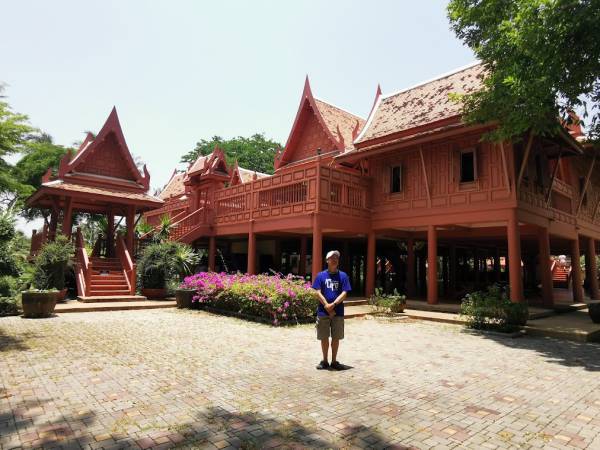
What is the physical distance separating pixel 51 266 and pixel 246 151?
3359cm

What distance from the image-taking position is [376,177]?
15297 millimetres

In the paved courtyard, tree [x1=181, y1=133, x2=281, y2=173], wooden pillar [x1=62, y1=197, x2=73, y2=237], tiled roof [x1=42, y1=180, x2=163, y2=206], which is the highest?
tree [x1=181, y1=133, x2=281, y2=173]

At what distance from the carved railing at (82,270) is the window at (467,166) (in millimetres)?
13184

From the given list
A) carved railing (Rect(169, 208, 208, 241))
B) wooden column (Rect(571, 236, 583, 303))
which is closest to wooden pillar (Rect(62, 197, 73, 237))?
carved railing (Rect(169, 208, 208, 241))

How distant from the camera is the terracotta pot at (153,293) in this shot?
590 inches

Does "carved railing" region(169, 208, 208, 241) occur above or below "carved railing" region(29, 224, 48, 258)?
above

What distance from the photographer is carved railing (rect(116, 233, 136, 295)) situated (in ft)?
47.9

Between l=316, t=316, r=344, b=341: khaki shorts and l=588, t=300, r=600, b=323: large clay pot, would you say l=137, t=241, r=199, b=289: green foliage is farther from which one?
l=588, t=300, r=600, b=323: large clay pot

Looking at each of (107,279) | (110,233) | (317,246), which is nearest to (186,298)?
(107,279)

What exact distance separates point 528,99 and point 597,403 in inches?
250

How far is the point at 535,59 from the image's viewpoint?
27.2 feet

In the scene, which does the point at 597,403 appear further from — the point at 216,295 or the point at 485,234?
the point at 485,234

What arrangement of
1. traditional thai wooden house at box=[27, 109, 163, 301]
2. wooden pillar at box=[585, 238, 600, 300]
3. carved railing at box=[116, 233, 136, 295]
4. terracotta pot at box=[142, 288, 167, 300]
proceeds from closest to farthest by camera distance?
A: 1. traditional thai wooden house at box=[27, 109, 163, 301]
2. carved railing at box=[116, 233, 136, 295]
3. terracotta pot at box=[142, 288, 167, 300]
4. wooden pillar at box=[585, 238, 600, 300]

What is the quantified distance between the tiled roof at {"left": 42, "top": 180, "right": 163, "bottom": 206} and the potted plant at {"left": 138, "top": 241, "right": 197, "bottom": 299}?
8.91 feet
